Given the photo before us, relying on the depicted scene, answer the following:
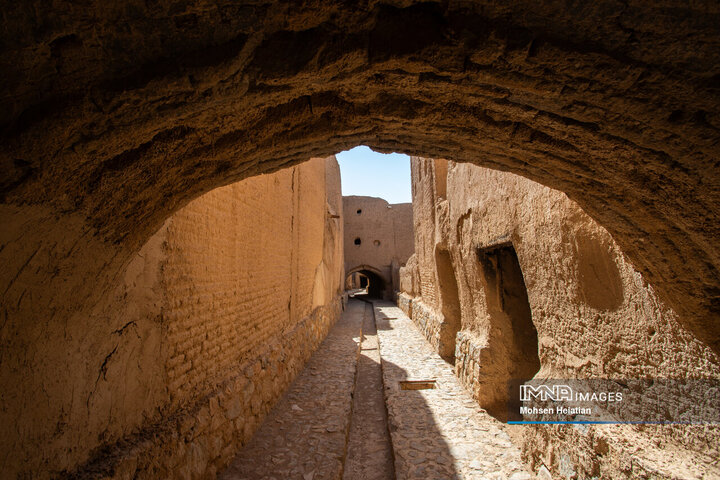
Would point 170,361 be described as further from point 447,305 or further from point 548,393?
point 447,305

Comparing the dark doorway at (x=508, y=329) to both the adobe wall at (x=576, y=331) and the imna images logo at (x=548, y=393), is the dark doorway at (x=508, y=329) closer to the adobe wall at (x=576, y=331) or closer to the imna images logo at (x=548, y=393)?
the adobe wall at (x=576, y=331)

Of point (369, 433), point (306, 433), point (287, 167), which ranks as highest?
point (287, 167)

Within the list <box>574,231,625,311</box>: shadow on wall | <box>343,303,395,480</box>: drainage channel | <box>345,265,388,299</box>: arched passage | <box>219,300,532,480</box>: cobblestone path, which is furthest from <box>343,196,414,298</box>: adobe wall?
<box>574,231,625,311</box>: shadow on wall

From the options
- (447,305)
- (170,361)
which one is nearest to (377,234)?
(447,305)

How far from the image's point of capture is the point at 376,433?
200 inches

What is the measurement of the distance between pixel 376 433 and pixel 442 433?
3.06ft

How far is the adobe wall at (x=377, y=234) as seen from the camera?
73.2ft

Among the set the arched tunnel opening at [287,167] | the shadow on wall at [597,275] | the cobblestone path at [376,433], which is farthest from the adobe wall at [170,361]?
the shadow on wall at [597,275]

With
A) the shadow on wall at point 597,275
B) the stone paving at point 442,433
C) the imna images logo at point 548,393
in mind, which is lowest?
the stone paving at point 442,433

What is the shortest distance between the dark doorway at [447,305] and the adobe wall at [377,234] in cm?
1292

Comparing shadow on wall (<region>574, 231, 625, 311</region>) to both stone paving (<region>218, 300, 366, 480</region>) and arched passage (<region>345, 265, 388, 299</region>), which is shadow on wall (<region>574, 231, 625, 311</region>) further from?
arched passage (<region>345, 265, 388, 299</region>)

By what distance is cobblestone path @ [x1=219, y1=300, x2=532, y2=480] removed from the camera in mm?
3924

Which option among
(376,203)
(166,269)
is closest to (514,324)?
(166,269)

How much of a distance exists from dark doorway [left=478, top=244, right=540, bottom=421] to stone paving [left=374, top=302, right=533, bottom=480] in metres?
0.57
